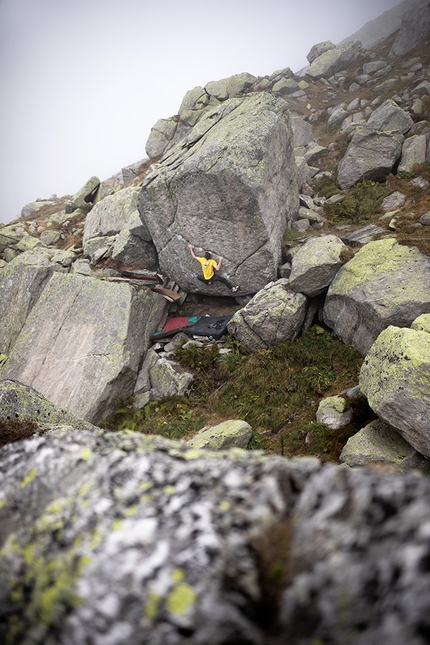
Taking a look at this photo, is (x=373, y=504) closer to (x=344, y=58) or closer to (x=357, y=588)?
(x=357, y=588)

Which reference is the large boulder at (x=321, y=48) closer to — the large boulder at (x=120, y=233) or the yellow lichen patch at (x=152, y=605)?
the large boulder at (x=120, y=233)

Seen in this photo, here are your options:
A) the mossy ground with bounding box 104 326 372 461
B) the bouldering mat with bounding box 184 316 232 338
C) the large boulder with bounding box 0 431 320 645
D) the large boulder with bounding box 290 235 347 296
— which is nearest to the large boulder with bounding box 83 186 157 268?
the bouldering mat with bounding box 184 316 232 338

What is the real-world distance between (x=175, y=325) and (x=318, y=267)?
25.3 ft

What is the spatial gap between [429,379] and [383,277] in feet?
20.3

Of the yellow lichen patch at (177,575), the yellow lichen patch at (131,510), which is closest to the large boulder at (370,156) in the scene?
the yellow lichen patch at (131,510)

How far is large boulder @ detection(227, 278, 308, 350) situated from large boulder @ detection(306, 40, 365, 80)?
50091mm

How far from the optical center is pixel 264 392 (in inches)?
516

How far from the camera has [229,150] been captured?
51.1 ft

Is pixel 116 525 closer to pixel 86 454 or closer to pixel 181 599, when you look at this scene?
pixel 181 599

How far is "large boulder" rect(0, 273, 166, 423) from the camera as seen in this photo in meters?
14.4

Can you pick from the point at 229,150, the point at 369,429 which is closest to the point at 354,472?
the point at 369,429

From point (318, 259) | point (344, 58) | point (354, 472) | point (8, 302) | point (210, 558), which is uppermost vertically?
point (344, 58)

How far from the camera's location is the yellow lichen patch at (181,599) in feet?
5.70

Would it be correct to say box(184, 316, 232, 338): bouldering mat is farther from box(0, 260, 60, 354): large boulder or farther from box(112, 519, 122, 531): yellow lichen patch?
box(112, 519, 122, 531): yellow lichen patch
